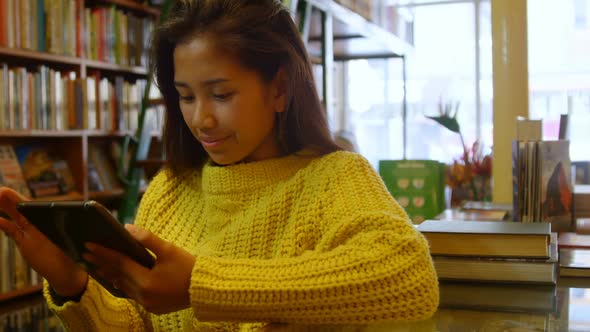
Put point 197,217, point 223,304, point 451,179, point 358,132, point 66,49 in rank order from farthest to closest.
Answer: point 358,132
point 66,49
point 451,179
point 197,217
point 223,304

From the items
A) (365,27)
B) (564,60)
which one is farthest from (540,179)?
(564,60)

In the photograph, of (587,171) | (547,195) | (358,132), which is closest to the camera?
(547,195)

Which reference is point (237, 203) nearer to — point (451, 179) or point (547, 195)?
point (547, 195)

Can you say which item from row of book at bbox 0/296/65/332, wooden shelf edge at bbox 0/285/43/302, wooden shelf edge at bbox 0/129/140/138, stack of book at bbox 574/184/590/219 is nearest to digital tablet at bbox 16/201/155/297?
stack of book at bbox 574/184/590/219

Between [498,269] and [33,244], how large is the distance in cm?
63

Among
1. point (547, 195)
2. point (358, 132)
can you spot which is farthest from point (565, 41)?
point (547, 195)

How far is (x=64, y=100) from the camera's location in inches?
126

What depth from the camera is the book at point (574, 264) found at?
105cm

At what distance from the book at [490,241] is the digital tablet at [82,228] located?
0.45 m

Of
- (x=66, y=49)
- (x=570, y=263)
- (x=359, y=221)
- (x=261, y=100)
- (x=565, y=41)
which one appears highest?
(x=565, y=41)

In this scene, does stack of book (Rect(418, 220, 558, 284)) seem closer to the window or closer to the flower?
the flower

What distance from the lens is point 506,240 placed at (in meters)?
0.96

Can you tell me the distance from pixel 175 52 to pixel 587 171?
6.37 feet

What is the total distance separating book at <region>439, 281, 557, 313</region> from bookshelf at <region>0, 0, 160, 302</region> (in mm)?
2386
